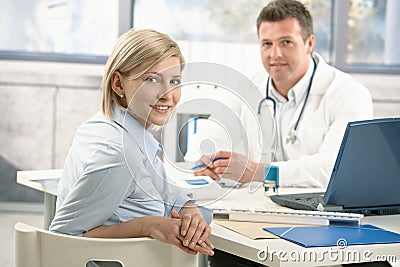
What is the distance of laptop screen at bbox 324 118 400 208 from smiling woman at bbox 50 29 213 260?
0.34 metres

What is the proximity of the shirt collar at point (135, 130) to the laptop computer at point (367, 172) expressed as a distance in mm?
447

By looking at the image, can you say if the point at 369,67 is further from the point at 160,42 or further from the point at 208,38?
the point at 160,42

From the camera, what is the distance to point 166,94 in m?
1.63

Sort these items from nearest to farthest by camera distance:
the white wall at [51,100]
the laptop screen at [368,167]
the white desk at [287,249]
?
the white desk at [287,249], the laptop screen at [368,167], the white wall at [51,100]

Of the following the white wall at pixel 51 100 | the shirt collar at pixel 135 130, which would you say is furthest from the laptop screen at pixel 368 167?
the white wall at pixel 51 100

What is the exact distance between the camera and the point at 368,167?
1846 millimetres

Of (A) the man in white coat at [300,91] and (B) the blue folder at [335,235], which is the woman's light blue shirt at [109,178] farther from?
(A) the man in white coat at [300,91]

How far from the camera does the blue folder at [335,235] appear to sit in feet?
5.27

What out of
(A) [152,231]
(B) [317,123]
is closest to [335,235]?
(A) [152,231]

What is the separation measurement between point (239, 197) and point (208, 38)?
2.81 m

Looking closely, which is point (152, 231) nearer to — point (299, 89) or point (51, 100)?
point (299, 89)

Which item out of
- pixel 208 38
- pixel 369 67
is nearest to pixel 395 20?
pixel 369 67

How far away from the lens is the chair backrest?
55.0 inches

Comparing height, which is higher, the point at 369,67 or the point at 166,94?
the point at 166,94
